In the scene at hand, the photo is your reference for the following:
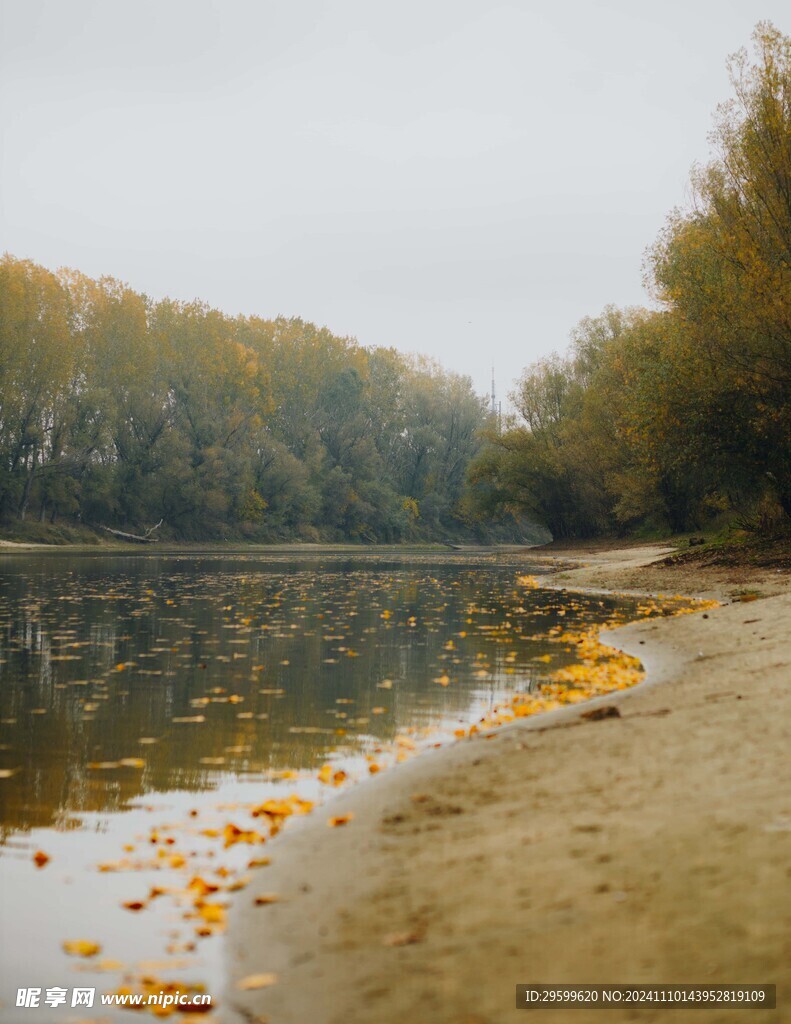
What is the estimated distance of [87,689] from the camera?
446 inches

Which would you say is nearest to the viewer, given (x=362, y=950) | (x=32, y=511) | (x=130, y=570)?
(x=362, y=950)

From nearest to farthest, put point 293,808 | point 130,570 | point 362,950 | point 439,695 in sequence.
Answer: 1. point 362,950
2. point 293,808
3. point 439,695
4. point 130,570

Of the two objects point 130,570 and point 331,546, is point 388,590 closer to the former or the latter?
point 130,570

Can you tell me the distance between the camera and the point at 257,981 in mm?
4055

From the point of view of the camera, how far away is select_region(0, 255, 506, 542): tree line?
67.8 metres

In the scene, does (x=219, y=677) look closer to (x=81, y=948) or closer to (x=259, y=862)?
(x=259, y=862)

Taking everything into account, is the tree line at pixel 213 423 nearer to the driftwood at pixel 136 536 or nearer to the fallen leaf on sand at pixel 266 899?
the driftwood at pixel 136 536

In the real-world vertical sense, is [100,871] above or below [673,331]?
below

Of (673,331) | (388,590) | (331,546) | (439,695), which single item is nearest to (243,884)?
(439,695)

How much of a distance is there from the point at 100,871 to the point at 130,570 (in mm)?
35568

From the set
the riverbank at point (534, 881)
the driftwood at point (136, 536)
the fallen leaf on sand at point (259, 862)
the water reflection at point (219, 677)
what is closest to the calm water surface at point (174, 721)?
the water reflection at point (219, 677)

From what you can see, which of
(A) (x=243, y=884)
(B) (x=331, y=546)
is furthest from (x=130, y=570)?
(B) (x=331, y=546)

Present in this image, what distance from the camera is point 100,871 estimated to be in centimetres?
540

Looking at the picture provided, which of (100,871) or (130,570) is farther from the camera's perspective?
(130,570)
